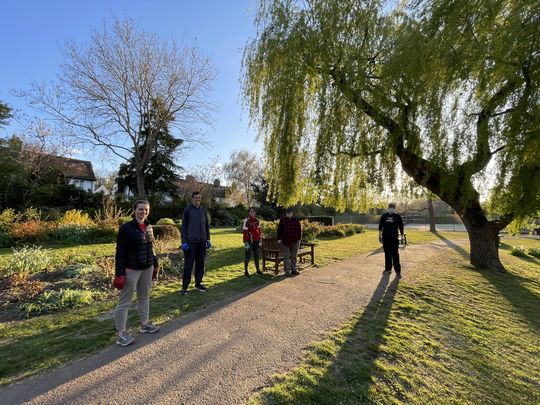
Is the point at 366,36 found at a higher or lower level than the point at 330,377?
higher

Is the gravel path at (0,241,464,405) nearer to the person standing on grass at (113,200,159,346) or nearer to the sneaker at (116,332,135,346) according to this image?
the sneaker at (116,332,135,346)

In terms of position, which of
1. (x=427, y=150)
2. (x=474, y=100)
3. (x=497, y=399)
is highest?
(x=474, y=100)

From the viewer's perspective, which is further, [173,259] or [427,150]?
[173,259]

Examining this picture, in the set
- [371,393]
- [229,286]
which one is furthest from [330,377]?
[229,286]

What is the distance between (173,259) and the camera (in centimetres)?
909

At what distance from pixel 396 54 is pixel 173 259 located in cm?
819

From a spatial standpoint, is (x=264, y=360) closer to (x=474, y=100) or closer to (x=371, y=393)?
(x=371, y=393)

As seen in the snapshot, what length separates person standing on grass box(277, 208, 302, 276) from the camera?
775 cm

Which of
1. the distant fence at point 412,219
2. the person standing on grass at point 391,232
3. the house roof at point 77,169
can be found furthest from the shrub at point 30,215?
the distant fence at point 412,219

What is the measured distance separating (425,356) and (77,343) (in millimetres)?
4247

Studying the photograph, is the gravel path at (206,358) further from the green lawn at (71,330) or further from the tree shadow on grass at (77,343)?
the green lawn at (71,330)

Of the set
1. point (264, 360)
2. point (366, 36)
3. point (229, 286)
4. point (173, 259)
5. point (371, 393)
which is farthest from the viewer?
point (173, 259)

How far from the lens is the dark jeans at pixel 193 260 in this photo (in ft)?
19.3

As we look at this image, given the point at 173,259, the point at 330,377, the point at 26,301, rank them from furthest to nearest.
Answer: the point at 173,259 → the point at 26,301 → the point at 330,377
